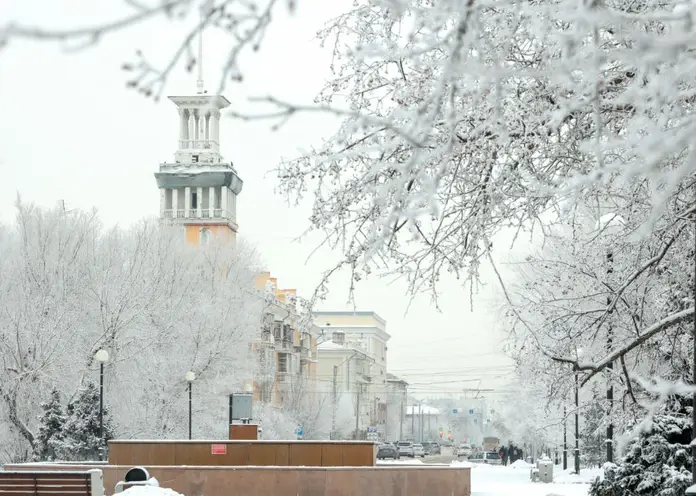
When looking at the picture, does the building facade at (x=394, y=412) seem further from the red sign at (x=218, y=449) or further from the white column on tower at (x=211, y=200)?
the red sign at (x=218, y=449)

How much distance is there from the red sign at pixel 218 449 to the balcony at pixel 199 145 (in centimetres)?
7968

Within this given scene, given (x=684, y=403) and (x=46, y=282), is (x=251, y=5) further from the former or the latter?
(x=46, y=282)

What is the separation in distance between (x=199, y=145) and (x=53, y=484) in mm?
88014

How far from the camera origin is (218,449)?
25.0 m

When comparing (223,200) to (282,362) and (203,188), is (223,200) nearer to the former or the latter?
(203,188)

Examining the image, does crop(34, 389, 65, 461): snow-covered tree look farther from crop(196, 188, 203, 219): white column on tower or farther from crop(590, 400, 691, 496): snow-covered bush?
crop(196, 188, 203, 219): white column on tower

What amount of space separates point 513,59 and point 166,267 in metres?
41.0

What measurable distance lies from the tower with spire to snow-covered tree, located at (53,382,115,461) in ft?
196

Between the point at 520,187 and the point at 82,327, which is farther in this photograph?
the point at 82,327

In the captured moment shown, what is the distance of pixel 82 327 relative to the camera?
42.3 m

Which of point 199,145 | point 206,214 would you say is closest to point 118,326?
point 206,214

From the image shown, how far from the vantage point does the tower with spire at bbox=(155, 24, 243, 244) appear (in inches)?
3967

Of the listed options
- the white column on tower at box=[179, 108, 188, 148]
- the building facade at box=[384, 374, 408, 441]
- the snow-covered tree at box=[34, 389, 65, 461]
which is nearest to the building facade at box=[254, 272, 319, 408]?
the white column on tower at box=[179, 108, 188, 148]

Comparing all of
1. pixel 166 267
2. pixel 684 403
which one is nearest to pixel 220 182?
pixel 166 267
